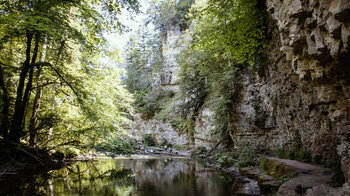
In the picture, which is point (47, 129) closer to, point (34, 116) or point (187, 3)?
point (34, 116)

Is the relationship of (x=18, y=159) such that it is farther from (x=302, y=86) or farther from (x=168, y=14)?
(x=168, y=14)

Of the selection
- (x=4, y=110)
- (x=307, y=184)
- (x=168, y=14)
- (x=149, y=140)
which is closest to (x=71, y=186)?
(x=4, y=110)

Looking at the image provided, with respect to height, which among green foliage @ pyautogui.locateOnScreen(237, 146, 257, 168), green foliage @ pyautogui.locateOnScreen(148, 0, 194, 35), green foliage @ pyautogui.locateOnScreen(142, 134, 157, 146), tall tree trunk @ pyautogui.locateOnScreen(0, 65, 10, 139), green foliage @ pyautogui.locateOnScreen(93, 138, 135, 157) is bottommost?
green foliage @ pyautogui.locateOnScreen(142, 134, 157, 146)

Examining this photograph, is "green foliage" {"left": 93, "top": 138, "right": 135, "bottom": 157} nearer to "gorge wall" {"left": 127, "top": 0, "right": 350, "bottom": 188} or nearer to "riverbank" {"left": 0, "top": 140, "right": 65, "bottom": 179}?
"riverbank" {"left": 0, "top": 140, "right": 65, "bottom": 179}

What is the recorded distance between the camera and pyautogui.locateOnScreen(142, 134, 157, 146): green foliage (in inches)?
1130

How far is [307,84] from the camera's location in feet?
22.7

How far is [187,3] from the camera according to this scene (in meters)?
30.6

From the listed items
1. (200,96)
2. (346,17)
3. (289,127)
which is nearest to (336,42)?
(346,17)

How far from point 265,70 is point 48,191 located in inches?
431

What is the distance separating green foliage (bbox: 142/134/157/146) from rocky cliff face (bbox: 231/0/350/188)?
1892 cm

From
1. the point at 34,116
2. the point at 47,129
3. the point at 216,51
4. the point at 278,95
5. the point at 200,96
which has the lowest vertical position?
the point at 47,129

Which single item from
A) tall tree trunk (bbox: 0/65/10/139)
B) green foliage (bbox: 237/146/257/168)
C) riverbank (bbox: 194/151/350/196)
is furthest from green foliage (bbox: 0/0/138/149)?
green foliage (bbox: 237/146/257/168)

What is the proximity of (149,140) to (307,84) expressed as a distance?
25.0 meters

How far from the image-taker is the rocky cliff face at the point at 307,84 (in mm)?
3717
